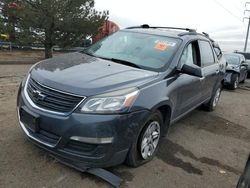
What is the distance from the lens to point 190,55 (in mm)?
4699

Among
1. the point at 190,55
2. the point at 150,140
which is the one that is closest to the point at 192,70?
the point at 190,55

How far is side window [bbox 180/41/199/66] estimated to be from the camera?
4.38 metres

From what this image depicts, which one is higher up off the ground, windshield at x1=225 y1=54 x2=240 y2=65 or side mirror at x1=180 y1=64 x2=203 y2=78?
side mirror at x1=180 y1=64 x2=203 y2=78

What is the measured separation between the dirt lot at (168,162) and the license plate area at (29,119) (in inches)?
19.3

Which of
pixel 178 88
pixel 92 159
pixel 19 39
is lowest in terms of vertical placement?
pixel 19 39

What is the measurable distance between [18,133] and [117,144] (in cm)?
189

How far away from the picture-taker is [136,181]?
3244 mm

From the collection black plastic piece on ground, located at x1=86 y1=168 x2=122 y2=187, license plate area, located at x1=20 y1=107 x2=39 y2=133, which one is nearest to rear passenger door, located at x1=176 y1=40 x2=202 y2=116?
black plastic piece on ground, located at x1=86 y1=168 x2=122 y2=187

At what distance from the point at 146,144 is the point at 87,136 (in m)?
1.00

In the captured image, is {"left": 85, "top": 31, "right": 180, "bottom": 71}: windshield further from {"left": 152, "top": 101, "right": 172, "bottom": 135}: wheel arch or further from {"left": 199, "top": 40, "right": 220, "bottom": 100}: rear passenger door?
{"left": 199, "top": 40, "right": 220, "bottom": 100}: rear passenger door

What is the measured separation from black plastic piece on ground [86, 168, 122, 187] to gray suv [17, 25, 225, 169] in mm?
137

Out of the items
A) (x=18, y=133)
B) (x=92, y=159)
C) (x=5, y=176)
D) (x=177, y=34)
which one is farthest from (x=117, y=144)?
(x=177, y=34)

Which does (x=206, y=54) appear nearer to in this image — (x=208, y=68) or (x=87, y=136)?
(x=208, y=68)

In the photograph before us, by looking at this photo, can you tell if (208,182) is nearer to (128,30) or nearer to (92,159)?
(92,159)
